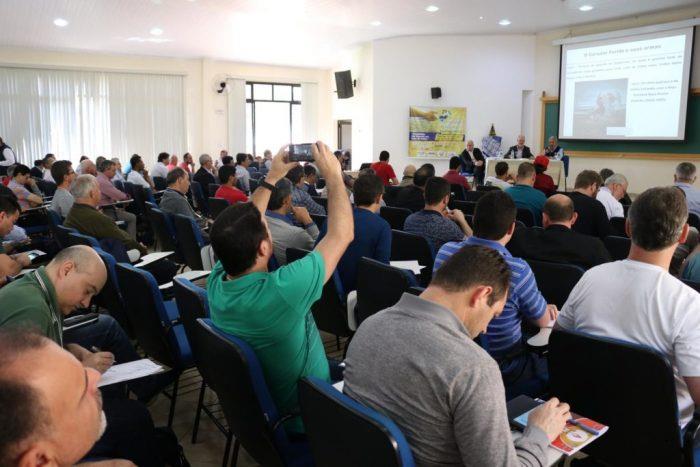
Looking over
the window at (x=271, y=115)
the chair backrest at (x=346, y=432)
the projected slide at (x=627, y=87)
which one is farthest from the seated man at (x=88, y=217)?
the window at (x=271, y=115)

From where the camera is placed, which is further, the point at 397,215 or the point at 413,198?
the point at 413,198

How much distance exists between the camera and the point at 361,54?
14867 mm

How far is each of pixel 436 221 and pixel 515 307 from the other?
1771 mm

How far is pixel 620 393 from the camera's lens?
1.92 m

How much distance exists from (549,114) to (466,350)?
13755 millimetres

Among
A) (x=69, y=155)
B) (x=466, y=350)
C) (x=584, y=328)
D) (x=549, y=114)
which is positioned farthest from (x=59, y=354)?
(x=69, y=155)

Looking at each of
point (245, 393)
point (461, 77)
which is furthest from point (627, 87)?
point (245, 393)

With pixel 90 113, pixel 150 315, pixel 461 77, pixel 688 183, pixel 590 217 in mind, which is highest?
pixel 461 77

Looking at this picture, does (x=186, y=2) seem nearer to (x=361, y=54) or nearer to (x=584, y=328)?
(x=361, y=54)

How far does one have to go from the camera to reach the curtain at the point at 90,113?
47.4ft

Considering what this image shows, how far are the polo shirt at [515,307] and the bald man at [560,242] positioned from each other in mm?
829

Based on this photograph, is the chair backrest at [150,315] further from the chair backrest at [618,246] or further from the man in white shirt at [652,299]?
the chair backrest at [618,246]

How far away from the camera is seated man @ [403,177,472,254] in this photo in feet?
13.7

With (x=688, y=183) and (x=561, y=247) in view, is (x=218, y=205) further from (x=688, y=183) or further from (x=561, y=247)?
(x=688, y=183)
